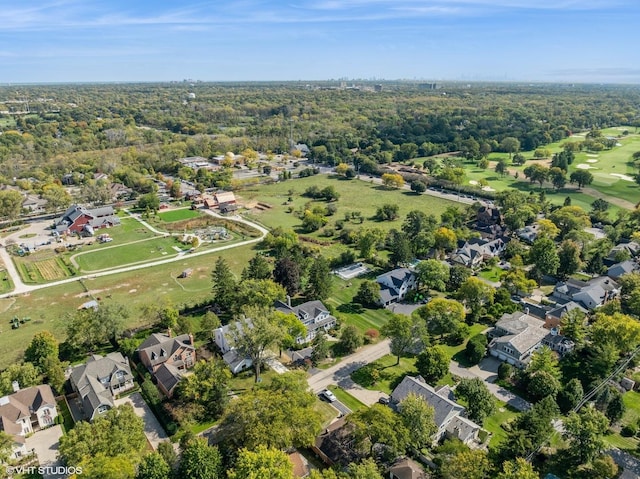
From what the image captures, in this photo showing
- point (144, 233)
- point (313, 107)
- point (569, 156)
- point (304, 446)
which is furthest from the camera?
point (313, 107)

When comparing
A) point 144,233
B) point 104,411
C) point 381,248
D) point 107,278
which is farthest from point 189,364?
point 144,233

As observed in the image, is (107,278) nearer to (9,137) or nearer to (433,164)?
(433,164)

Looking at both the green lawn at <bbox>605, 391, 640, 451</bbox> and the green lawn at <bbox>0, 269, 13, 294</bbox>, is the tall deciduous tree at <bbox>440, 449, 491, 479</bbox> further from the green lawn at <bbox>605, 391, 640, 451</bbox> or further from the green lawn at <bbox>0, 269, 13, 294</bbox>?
the green lawn at <bbox>0, 269, 13, 294</bbox>

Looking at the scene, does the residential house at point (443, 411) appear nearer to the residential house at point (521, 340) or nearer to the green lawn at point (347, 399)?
the green lawn at point (347, 399)

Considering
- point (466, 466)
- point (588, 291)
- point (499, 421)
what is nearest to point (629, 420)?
point (499, 421)

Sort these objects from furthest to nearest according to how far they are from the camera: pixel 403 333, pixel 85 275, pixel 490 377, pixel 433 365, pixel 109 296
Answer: pixel 85 275 < pixel 109 296 < pixel 490 377 < pixel 403 333 < pixel 433 365

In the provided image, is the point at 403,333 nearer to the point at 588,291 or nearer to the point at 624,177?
the point at 588,291
